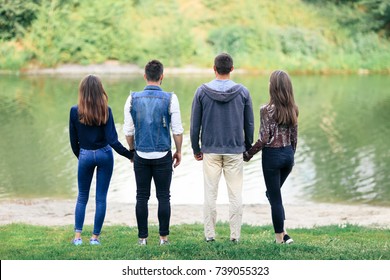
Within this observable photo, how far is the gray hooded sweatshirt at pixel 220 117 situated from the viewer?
23.7 ft

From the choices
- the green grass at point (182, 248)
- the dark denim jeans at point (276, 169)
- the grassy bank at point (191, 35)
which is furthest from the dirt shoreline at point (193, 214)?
the grassy bank at point (191, 35)

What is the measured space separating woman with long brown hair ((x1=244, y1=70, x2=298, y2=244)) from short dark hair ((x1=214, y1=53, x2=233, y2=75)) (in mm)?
431

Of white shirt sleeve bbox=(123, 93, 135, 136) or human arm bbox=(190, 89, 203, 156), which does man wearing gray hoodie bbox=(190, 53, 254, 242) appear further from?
white shirt sleeve bbox=(123, 93, 135, 136)

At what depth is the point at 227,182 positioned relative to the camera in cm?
738

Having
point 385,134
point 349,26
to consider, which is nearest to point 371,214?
point 385,134

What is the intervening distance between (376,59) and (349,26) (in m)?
3.49

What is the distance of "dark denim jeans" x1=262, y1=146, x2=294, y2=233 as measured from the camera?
7391mm

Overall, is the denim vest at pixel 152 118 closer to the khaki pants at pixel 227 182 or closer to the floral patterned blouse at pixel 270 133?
the khaki pants at pixel 227 182

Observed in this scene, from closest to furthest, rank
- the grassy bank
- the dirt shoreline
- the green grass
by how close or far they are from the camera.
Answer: the green grass < the dirt shoreline < the grassy bank

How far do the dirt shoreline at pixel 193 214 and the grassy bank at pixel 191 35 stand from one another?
26500 mm

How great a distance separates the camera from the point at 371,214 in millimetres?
12719

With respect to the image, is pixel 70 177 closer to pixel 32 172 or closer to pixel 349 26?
pixel 32 172

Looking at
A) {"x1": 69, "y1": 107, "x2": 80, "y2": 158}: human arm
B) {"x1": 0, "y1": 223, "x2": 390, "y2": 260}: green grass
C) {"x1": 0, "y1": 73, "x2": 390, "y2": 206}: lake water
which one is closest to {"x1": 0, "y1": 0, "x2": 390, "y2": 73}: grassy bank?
{"x1": 0, "y1": 73, "x2": 390, "y2": 206}: lake water

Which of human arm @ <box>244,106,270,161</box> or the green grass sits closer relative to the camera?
the green grass
